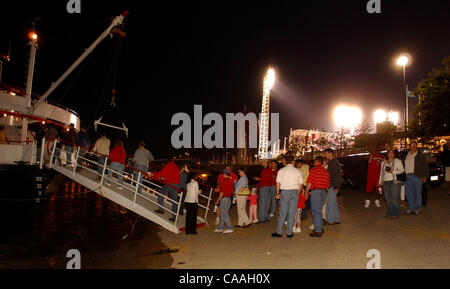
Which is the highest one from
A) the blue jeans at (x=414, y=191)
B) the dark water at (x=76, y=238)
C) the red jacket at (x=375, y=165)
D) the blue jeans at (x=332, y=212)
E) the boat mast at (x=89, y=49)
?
the boat mast at (x=89, y=49)

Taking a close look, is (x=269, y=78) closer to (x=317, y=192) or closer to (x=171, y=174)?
(x=171, y=174)

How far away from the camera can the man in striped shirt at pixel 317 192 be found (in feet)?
24.2

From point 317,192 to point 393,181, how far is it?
8.15 feet

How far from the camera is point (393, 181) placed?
8.51 metres

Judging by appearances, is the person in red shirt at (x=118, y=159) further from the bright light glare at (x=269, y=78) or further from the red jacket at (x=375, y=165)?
the bright light glare at (x=269, y=78)

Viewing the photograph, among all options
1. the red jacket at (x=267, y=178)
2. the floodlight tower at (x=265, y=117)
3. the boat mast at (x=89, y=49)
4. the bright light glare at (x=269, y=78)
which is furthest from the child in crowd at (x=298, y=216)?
the bright light glare at (x=269, y=78)

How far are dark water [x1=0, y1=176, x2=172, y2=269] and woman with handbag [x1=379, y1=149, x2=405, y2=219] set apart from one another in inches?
233

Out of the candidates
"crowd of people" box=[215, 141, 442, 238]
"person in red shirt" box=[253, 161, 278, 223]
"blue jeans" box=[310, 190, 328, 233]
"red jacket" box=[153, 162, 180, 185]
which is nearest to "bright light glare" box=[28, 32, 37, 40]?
"red jacket" box=[153, 162, 180, 185]

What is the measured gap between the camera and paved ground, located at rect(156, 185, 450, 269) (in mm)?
5578

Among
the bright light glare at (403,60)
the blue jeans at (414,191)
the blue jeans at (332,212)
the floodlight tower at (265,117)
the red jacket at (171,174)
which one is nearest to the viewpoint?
the blue jeans at (332,212)

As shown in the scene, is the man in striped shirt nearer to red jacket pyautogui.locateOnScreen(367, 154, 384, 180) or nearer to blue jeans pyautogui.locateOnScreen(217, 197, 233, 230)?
blue jeans pyautogui.locateOnScreen(217, 197, 233, 230)

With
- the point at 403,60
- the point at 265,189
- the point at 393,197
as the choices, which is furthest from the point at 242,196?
the point at 403,60

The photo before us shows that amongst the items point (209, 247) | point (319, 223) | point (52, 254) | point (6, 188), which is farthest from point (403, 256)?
point (6, 188)

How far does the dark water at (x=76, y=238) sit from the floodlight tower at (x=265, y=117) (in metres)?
52.0
